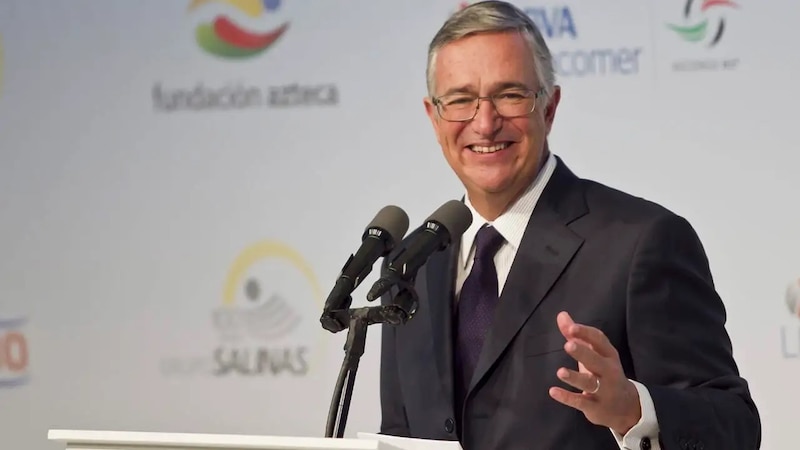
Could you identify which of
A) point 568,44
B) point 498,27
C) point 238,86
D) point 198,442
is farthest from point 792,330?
point 198,442

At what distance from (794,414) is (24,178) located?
266cm

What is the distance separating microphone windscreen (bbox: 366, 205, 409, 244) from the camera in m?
1.89

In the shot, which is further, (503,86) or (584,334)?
(503,86)

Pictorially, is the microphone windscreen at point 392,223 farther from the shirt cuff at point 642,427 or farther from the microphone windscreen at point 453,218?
the shirt cuff at point 642,427

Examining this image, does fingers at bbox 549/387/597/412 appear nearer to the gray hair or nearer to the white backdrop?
the gray hair

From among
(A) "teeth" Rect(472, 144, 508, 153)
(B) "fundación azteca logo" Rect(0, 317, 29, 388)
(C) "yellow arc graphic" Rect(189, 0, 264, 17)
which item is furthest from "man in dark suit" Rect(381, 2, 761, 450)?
(B) "fundación azteca logo" Rect(0, 317, 29, 388)

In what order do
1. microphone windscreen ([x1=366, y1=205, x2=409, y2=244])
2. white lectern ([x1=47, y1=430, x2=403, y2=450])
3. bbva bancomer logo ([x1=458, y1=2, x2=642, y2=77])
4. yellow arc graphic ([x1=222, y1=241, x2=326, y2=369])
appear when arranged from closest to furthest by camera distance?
white lectern ([x1=47, y1=430, x2=403, y2=450])
microphone windscreen ([x1=366, y1=205, x2=409, y2=244])
bbva bancomer logo ([x1=458, y1=2, x2=642, y2=77])
yellow arc graphic ([x1=222, y1=241, x2=326, y2=369])

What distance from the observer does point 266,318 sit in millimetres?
3598

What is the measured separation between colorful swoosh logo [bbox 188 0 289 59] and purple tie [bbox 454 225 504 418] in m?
1.64

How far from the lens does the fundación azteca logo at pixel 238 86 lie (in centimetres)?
362

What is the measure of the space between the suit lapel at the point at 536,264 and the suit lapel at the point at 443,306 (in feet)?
0.29

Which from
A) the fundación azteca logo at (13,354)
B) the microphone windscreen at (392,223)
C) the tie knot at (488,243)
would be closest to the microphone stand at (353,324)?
the microphone windscreen at (392,223)

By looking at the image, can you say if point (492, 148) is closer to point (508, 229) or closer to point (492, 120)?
point (492, 120)

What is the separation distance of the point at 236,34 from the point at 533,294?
6.32ft
